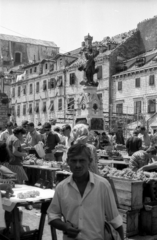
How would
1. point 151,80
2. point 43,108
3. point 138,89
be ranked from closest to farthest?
point 151,80
point 138,89
point 43,108

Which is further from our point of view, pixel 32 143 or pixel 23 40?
pixel 23 40

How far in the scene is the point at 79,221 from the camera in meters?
2.80

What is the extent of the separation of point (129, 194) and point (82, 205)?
8.41 feet

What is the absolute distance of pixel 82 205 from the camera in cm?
283

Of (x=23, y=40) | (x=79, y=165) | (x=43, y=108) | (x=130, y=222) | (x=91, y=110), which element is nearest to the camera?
(x=79, y=165)

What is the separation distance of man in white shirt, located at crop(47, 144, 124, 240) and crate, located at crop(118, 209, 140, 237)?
2329 millimetres

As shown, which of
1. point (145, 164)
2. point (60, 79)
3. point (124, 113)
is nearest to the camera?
point (145, 164)

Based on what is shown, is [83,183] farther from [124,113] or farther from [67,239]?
[124,113]

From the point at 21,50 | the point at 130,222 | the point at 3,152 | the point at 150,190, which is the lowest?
the point at 130,222

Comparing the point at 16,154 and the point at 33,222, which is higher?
the point at 16,154

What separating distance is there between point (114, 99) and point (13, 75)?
22.1 meters

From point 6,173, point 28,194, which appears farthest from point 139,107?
point 28,194

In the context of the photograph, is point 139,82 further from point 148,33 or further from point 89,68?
point 89,68

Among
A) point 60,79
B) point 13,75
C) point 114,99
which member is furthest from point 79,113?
point 13,75
